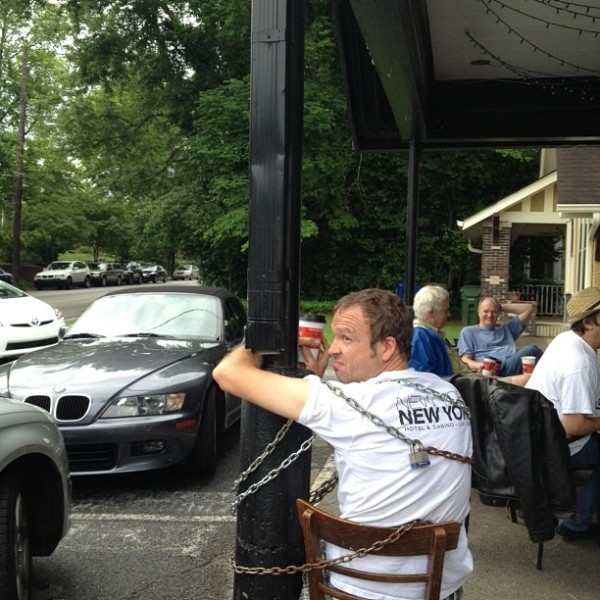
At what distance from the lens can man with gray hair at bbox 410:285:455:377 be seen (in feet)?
14.1

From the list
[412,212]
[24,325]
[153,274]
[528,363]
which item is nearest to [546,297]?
[24,325]

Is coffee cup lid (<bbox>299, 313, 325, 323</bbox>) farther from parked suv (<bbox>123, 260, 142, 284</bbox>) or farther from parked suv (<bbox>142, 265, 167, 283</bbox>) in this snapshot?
parked suv (<bbox>142, 265, 167, 283</bbox>)

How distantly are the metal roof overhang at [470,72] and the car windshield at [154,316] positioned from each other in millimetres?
2174

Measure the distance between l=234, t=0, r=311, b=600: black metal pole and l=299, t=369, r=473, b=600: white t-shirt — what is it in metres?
0.32

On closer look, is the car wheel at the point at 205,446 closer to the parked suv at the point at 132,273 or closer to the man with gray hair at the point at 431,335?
the man with gray hair at the point at 431,335

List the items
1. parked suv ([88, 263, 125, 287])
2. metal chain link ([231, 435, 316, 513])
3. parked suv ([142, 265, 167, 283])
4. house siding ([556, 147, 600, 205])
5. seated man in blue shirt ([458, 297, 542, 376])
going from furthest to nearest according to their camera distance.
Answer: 1. parked suv ([142, 265, 167, 283])
2. parked suv ([88, 263, 125, 287])
3. house siding ([556, 147, 600, 205])
4. seated man in blue shirt ([458, 297, 542, 376])
5. metal chain link ([231, 435, 316, 513])

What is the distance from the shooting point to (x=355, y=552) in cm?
186

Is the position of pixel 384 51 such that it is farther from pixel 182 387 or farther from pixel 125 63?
pixel 125 63

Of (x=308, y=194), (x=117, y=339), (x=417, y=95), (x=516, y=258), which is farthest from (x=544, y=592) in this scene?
(x=516, y=258)

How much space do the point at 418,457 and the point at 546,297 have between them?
19742mm

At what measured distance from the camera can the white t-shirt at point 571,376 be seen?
3.61 meters

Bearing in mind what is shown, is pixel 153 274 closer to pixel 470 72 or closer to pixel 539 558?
pixel 470 72

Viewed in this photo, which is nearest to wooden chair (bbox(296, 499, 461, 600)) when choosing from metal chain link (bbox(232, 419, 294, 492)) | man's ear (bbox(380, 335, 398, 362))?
metal chain link (bbox(232, 419, 294, 492))

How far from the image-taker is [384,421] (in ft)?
5.99
